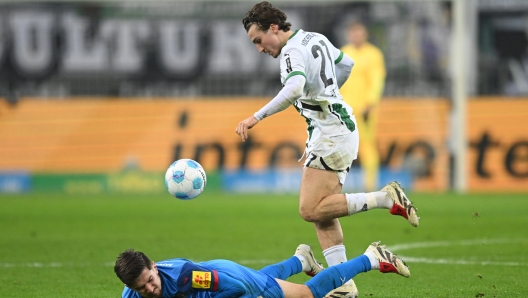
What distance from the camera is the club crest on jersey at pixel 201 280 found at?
17.5ft

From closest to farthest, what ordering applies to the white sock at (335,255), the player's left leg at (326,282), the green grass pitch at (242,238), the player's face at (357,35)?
the player's left leg at (326,282)
the white sock at (335,255)
the green grass pitch at (242,238)
the player's face at (357,35)

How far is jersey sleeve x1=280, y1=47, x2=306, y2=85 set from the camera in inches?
244

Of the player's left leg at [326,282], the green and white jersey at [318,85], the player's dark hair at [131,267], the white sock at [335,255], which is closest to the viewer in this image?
the player's dark hair at [131,267]

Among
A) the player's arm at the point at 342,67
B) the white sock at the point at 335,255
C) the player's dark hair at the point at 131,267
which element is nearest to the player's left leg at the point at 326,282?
the white sock at the point at 335,255

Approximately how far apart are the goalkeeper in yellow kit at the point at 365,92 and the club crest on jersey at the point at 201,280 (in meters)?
12.2

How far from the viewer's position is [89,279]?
7512 mm

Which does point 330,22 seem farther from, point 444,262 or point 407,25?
point 444,262

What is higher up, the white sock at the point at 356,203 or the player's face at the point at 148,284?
the white sock at the point at 356,203

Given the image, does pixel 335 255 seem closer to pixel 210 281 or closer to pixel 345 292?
pixel 345 292

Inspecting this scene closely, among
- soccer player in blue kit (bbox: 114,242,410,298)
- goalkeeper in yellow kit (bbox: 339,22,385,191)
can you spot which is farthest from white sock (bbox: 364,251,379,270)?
goalkeeper in yellow kit (bbox: 339,22,385,191)

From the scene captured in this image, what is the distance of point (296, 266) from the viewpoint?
637cm

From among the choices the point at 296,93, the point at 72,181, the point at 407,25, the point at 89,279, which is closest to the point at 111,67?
the point at 72,181

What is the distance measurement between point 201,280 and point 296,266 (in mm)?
1199

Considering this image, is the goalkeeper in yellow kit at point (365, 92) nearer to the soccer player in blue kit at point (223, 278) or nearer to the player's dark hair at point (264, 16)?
the player's dark hair at point (264, 16)
